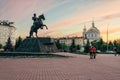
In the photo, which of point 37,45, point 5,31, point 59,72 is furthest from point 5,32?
point 59,72

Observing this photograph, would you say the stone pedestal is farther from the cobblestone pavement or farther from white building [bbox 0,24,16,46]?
white building [bbox 0,24,16,46]

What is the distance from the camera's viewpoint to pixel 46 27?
4497 cm

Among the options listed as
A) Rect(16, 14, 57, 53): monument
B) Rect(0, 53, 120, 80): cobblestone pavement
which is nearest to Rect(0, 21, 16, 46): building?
Rect(16, 14, 57, 53): monument

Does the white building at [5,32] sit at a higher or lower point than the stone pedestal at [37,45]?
higher

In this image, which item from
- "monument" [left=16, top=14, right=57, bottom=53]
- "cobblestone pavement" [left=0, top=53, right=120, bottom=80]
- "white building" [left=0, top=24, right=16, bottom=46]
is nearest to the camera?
"cobblestone pavement" [left=0, top=53, right=120, bottom=80]

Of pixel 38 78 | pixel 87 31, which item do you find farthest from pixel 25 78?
pixel 87 31

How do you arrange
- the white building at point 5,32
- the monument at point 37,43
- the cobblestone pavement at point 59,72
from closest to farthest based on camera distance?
the cobblestone pavement at point 59,72
the monument at point 37,43
the white building at point 5,32

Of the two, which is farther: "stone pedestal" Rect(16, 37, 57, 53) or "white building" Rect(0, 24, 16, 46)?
"white building" Rect(0, 24, 16, 46)

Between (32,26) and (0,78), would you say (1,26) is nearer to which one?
(32,26)

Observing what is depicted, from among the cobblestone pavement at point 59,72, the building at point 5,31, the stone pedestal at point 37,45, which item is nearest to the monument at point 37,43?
the stone pedestal at point 37,45

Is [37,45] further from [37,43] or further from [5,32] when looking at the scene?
[5,32]

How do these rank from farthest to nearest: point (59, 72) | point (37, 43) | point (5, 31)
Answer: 1. point (5, 31)
2. point (37, 43)
3. point (59, 72)

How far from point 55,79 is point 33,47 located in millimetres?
32491

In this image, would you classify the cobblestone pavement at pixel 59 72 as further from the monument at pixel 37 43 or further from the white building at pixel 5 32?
the white building at pixel 5 32
